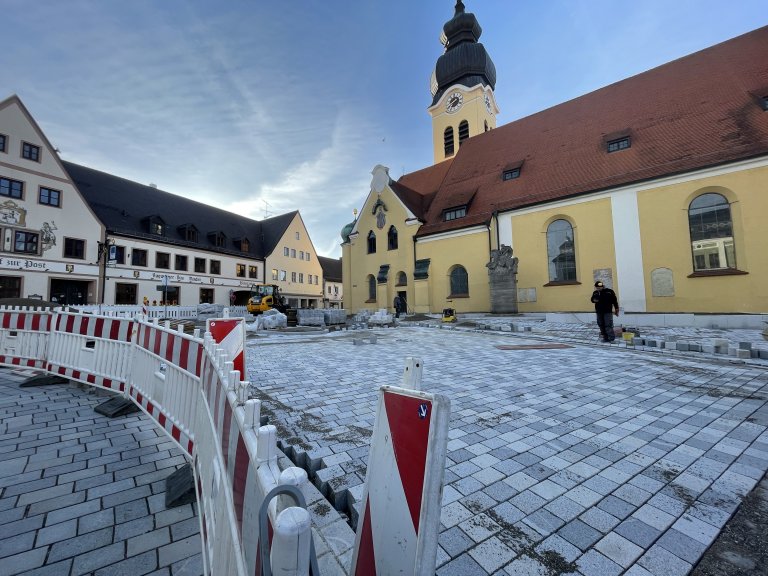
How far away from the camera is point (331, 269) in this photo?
57625 mm

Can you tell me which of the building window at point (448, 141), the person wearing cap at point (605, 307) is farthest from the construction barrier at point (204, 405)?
the building window at point (448, 141)

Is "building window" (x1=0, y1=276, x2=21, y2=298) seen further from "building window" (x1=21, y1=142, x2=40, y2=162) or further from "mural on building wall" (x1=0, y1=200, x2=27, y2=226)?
"building window" (x1=21, y1=142, x2=40, y2=162)

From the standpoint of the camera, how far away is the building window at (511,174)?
73.4 feet

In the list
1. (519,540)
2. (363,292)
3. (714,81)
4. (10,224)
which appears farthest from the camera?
(363,292)

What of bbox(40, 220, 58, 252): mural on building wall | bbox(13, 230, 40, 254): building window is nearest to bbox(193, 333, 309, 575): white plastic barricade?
bbox(13, 230, 40, 254): building window

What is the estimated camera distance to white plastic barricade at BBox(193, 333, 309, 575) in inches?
43.0

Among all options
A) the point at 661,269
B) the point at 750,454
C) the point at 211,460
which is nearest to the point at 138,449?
the point at 211,460

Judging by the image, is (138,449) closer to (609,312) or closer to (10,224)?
(609,312)

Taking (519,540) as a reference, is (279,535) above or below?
above

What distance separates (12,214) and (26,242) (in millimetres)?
1814

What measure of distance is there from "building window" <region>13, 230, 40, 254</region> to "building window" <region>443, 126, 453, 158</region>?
34082 millimetres

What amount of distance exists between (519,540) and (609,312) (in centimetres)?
943

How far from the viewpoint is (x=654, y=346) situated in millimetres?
8375

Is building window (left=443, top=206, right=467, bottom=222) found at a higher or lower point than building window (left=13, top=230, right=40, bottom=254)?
higher
